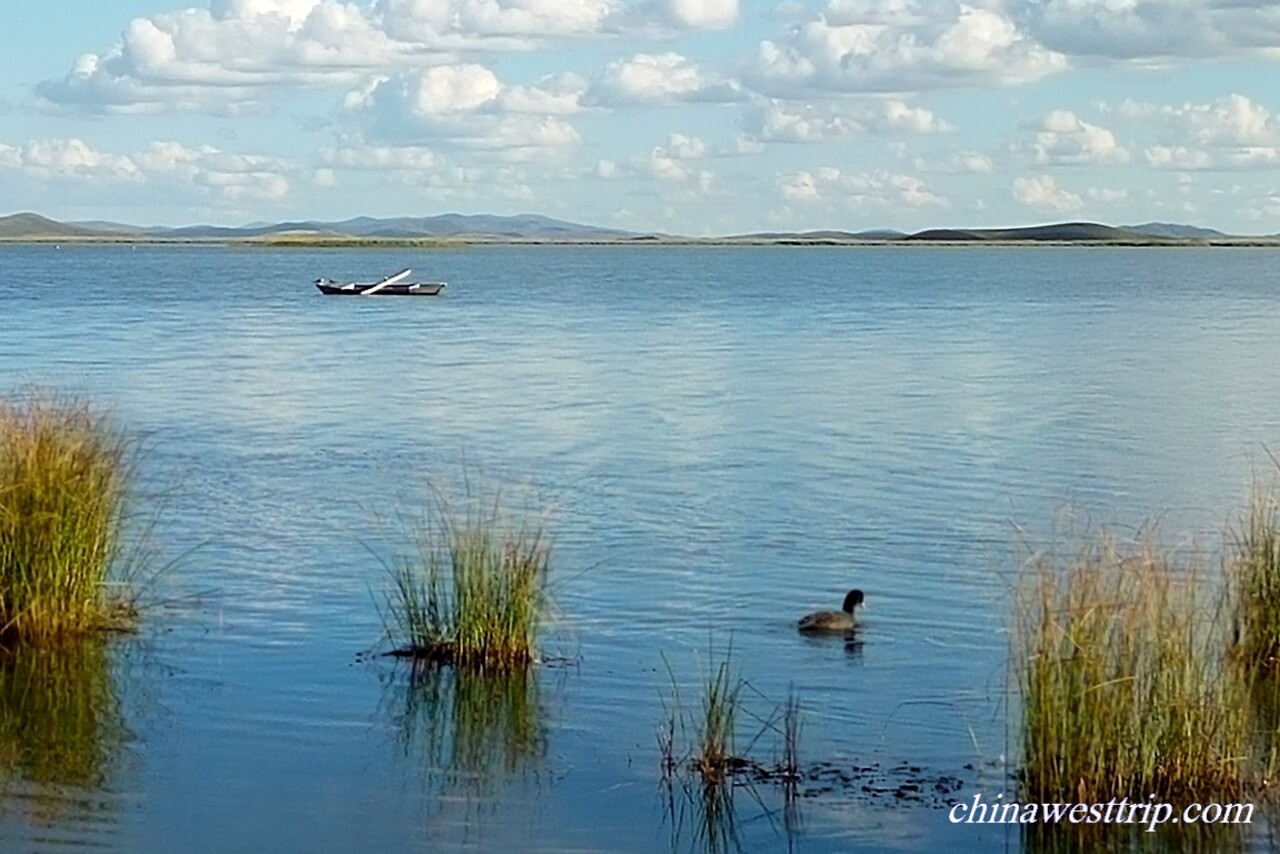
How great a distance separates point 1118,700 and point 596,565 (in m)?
8.65

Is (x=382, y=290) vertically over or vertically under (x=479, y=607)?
over

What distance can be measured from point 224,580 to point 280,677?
367cm

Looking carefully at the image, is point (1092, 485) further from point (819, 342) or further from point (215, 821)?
point (819, 342)

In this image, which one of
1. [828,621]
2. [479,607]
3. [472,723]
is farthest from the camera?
[828,621]

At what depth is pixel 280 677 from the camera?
14055mm

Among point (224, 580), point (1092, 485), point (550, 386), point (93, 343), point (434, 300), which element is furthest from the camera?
point (434, 300)

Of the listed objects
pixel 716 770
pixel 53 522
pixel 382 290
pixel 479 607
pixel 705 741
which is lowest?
pixel 716 770

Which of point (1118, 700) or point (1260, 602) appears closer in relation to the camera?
point (1118, 700)

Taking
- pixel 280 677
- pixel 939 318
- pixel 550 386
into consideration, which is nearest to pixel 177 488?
pixel 280 677

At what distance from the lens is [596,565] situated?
18609 millimetres

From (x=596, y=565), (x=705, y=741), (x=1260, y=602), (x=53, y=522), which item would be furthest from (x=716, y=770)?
(x=596, y=565)

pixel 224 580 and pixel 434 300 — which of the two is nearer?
pixel 224 580

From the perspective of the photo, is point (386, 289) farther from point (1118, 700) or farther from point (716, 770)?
point (1118, 700)

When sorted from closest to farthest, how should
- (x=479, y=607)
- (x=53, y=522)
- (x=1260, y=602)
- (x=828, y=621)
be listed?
1. (x=53, y=522)
2. (x=1260, y=602)
3. (x=479, y=607)
4. (x=828, y=621)
